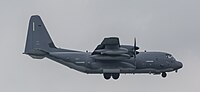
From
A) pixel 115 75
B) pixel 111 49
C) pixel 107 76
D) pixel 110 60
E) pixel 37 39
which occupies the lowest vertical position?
pixel 107 76

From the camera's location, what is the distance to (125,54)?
62062mm

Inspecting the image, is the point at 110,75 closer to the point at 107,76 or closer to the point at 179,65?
the point at 107,76

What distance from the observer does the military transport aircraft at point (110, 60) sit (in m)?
62.1

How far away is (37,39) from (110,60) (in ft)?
27.5

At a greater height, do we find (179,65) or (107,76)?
(179,65)

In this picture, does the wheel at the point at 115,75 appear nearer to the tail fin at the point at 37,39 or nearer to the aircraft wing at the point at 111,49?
the aircraft wing at the point at 111,49

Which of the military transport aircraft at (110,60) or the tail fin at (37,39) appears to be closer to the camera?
the military transport aircraft at (110,60)

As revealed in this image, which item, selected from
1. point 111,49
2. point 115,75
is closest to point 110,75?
point 115,75

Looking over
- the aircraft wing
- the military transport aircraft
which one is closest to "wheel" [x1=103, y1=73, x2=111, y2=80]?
the military transport aircraft

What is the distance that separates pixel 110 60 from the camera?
62750mm

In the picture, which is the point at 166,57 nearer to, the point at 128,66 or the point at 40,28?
the point at 128,66

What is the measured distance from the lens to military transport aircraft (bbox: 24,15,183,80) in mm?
62062

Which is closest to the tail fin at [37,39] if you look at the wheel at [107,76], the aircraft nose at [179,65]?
the wheel at [107,76]

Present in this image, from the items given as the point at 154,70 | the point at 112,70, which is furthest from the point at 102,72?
the point at 154,70
